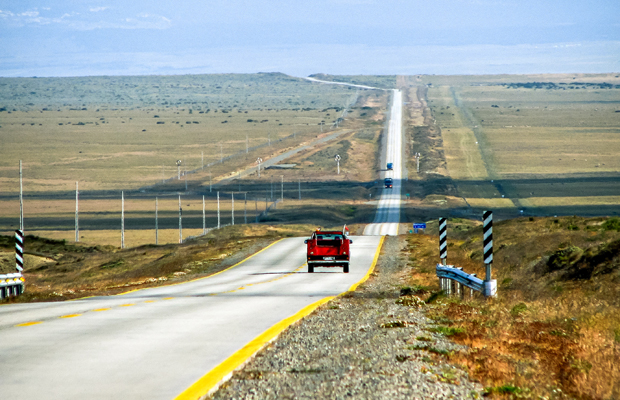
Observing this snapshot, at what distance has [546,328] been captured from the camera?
13.5 metres

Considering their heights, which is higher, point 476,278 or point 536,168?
point 476,278

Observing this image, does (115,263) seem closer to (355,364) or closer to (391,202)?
(355,364)

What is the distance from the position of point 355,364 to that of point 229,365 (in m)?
1.67

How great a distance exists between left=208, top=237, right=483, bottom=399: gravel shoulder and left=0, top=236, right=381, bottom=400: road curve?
61 centimetres

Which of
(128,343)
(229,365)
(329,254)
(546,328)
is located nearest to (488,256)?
(546,328)

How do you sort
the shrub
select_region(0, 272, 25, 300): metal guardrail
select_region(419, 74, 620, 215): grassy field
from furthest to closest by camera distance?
select_region(419, 74, 620, 215): grassy field < the shrub < select_region(0, 272, 25, 300): metal guardrail

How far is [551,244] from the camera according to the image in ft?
110

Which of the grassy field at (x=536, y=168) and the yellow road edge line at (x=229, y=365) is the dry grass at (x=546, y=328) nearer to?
the yellow road edge line at (x=229, y=365)

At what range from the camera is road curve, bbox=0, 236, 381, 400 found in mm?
8398

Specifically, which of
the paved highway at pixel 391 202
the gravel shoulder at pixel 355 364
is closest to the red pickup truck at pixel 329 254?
the gravel shoulder at pixel 355 364

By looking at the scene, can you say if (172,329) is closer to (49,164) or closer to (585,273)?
(585,273)

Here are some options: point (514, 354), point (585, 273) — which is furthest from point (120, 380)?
point (585, 273)

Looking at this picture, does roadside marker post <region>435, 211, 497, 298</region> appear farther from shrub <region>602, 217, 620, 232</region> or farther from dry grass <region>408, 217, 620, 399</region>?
shrub <region>602, 217, 620, 232</region>

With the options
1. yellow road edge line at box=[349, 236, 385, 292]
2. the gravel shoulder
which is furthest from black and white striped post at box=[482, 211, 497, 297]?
yellow road edge line at box=[349, 236, 385, 292]
